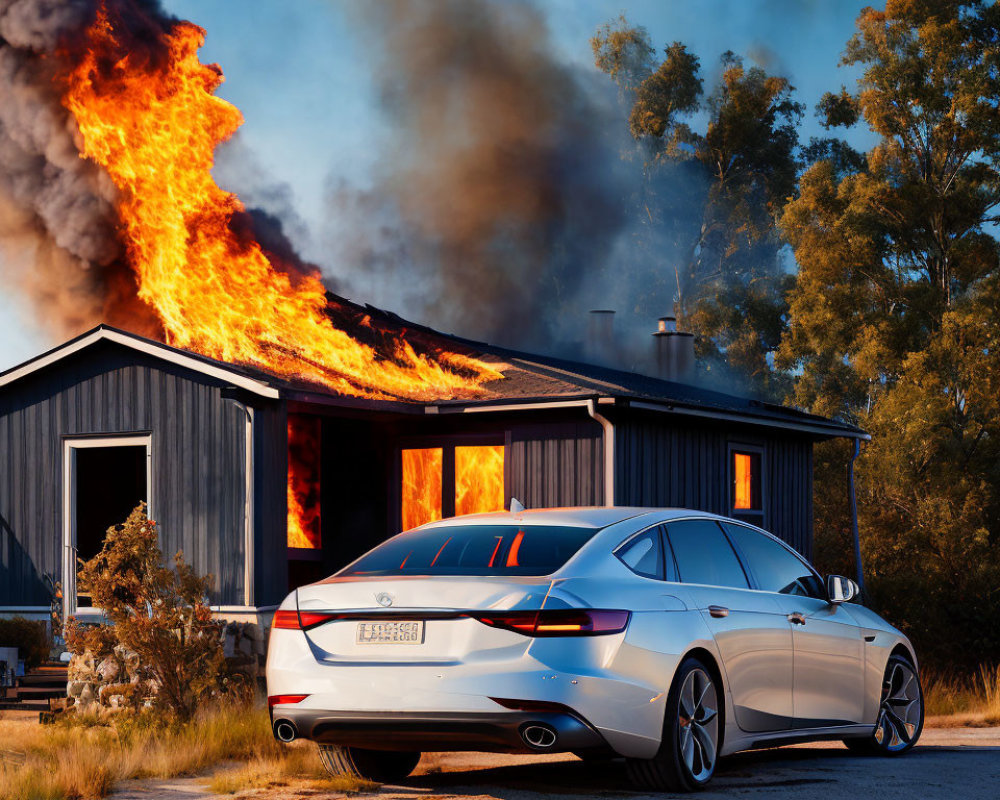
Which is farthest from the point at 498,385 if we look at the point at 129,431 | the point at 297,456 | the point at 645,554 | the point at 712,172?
the point at 712,172

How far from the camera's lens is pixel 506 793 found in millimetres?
7586

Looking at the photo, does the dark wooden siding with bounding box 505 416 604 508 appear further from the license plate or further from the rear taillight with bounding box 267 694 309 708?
the license plate

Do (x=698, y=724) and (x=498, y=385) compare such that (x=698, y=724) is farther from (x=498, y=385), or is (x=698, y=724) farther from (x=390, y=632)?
(x=498, y=385)

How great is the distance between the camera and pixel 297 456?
18.2 m

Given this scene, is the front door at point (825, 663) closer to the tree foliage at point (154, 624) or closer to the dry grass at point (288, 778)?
the dry grass at point (288, 778)

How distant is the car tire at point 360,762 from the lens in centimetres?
816

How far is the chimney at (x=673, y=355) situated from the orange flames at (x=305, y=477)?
34.9 ft

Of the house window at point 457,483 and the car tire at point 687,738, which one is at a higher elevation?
the house window at point 457,483

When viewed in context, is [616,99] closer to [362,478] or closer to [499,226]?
[499,226]

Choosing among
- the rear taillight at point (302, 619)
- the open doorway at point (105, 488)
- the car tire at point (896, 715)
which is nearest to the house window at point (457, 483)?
the open doorway at point (105, 488)

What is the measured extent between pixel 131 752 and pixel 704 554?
4361 mm

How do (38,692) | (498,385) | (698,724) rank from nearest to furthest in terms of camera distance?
1. (698,724)
2. (38,692)
3. (498,385)

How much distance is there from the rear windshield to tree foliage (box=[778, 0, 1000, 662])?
911 inches

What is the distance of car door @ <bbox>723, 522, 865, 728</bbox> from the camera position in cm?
871
